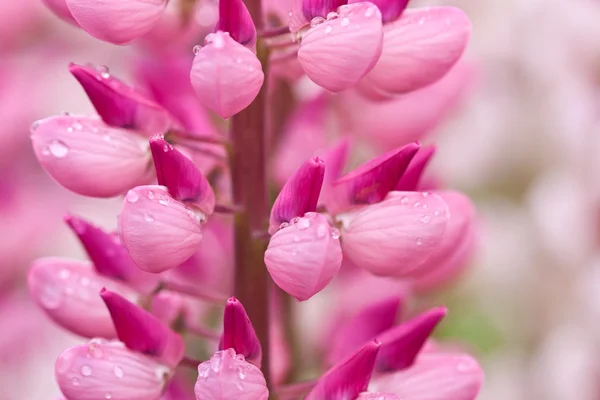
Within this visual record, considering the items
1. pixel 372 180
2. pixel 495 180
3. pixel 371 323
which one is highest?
pixel 372 180

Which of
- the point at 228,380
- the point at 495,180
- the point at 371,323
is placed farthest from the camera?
the point at 495,180

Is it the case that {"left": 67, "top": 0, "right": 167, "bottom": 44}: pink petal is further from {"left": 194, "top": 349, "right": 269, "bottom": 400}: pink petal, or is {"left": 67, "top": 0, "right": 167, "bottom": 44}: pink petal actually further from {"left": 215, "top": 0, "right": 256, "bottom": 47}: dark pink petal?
{"left": 194, "top": 349, "right": 269, "bottom": 400}: pink petal

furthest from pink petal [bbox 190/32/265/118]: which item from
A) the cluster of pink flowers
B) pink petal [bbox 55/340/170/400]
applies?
pink petal [bbox 55/340/170/400]

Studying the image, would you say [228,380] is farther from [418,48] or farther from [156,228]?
[418,48]

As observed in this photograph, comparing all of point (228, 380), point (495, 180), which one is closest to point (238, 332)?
point (228, 380)

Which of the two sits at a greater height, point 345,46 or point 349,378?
point 345,46

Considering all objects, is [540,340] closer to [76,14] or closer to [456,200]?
[456,200]
